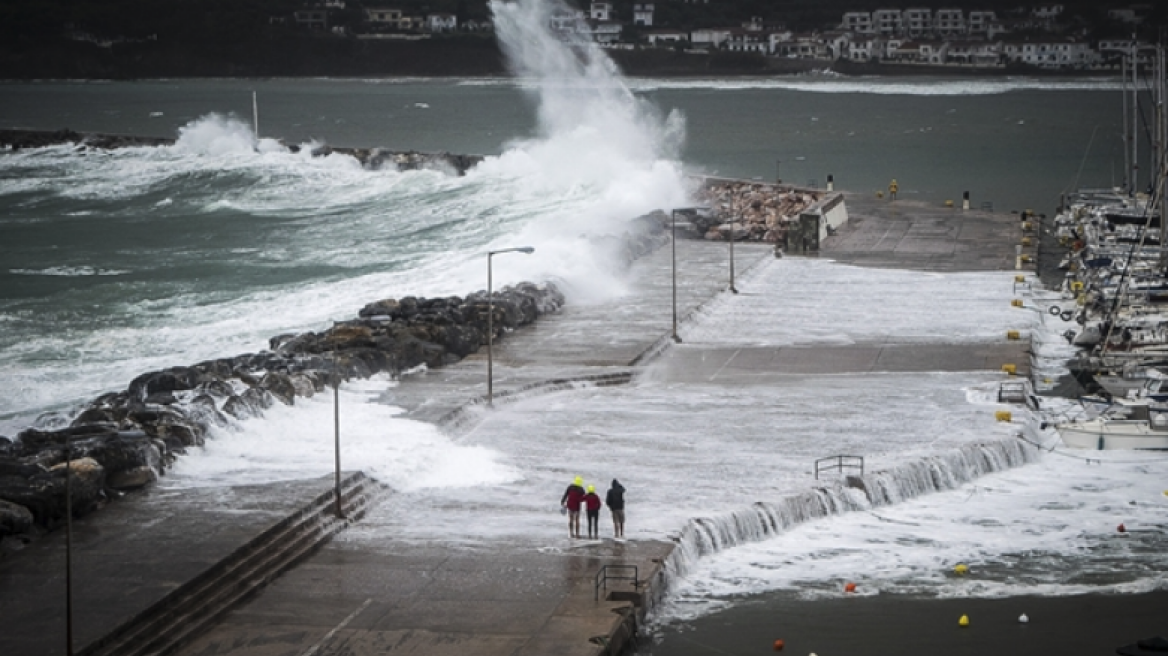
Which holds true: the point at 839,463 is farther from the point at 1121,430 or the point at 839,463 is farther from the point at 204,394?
the point at 204,394

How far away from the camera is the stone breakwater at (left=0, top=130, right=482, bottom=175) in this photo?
9956 cm

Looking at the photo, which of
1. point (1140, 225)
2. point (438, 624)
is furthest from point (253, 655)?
point (1140, 225)

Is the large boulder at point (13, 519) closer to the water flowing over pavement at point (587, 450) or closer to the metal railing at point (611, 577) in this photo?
the water flowing over pavement at point (587, 450)

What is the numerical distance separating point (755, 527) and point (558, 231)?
36802 mm

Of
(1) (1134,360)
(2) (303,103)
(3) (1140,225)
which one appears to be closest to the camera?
(1) (1134,360)

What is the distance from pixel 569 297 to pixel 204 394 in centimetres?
1823

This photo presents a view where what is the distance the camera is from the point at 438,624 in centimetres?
2611

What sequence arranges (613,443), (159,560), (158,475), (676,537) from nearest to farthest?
1. (159,560)
2. (676,537)
3. (158,475)
4. (613,443)

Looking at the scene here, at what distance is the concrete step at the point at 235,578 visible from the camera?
82.0 ft

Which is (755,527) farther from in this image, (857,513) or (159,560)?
(159,560)

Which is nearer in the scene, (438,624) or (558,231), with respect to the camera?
→ (438,624)

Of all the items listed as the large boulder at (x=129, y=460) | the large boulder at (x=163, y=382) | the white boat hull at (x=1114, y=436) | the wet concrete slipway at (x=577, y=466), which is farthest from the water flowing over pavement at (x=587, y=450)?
the large boulder at (x=163, y=382)

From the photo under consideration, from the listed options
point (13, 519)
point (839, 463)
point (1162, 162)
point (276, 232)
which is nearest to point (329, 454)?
point (13, 519)

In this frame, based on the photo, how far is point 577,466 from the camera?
34.8 metres
